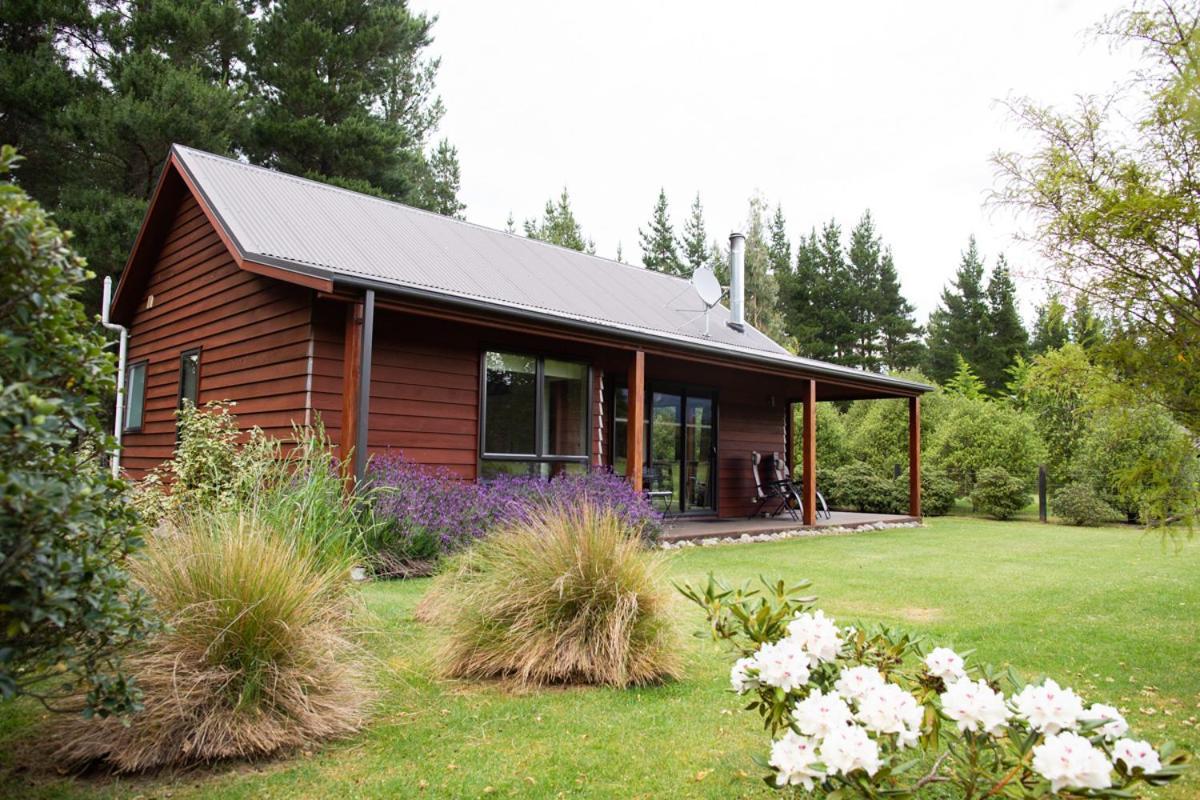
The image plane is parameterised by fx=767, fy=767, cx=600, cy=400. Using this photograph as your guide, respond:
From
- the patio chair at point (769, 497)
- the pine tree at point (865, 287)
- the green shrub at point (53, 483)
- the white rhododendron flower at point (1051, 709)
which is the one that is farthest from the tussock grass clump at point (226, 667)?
the pine tree at point (865, 287)

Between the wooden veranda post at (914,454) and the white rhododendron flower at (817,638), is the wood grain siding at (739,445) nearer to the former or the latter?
the wooden veranda post at (914,454)

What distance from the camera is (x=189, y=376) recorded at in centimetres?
955

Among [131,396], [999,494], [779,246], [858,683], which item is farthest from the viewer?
[779,246]

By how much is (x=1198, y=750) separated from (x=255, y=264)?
722cm

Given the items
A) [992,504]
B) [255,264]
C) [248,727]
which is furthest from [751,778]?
[992,504]

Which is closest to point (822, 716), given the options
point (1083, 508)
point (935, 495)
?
point (1083, 508)

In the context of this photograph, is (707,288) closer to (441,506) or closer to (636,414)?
(636,414)

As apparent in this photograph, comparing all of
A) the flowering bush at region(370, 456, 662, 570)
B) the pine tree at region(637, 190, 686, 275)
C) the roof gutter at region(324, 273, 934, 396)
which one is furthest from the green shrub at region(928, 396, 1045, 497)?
the pine tree at region(637, 190, 686, 275)

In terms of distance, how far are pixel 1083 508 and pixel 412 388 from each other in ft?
38.7

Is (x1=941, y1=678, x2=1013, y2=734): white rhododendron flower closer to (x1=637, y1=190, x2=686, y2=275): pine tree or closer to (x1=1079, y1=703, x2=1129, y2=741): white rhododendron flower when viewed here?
(x1=1079, y1=703, x2=1129, y2=741): white rhododendron flower

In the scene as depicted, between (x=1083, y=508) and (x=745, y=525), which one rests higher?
(x=1083, y=508)

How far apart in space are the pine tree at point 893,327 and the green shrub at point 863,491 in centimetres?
2061

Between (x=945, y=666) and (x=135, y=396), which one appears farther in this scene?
(x=135, y=396)

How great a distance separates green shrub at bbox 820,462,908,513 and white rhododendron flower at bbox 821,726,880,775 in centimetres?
1390
